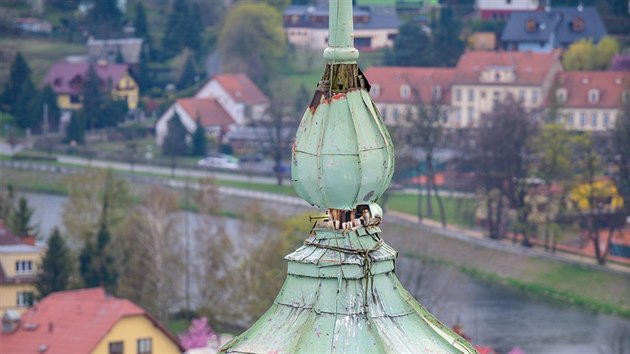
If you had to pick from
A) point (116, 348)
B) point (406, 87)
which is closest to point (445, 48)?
point (406, 87)

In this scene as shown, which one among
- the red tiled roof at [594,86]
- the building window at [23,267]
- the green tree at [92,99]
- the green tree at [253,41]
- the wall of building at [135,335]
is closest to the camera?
the wall of building at [135,335]

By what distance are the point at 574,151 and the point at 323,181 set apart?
56363mm

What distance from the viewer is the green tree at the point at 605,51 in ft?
256

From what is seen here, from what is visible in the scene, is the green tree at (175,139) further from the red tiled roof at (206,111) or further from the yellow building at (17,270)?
the yellow building at (17,270)

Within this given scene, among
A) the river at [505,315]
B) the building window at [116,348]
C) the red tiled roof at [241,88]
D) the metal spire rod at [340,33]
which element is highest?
the metal spire rod at [340,33]

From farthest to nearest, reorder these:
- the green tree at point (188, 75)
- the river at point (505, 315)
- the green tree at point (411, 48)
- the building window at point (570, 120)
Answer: the green tree at point (188, 75) → the green tree at point (411, 48) → the building window at point (570, 120) → the river at point (505, 315)

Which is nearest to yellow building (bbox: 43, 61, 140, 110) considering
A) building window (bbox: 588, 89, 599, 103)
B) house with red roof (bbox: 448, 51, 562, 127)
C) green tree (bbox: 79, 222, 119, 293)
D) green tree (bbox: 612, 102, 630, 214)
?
house with red roof (bbox: 448, 51, 562, 127)

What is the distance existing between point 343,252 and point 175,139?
65919 millimetres

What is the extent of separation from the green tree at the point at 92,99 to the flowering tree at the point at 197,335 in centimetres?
3269

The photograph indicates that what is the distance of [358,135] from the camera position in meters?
8.31

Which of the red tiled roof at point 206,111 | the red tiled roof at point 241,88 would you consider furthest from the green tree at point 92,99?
the red tiled roof at point 241,88

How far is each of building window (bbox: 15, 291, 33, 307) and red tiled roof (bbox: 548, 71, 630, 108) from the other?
2735cm

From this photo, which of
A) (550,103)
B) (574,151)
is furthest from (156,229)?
(550,103)

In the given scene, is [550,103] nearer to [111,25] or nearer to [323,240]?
[111,25]
